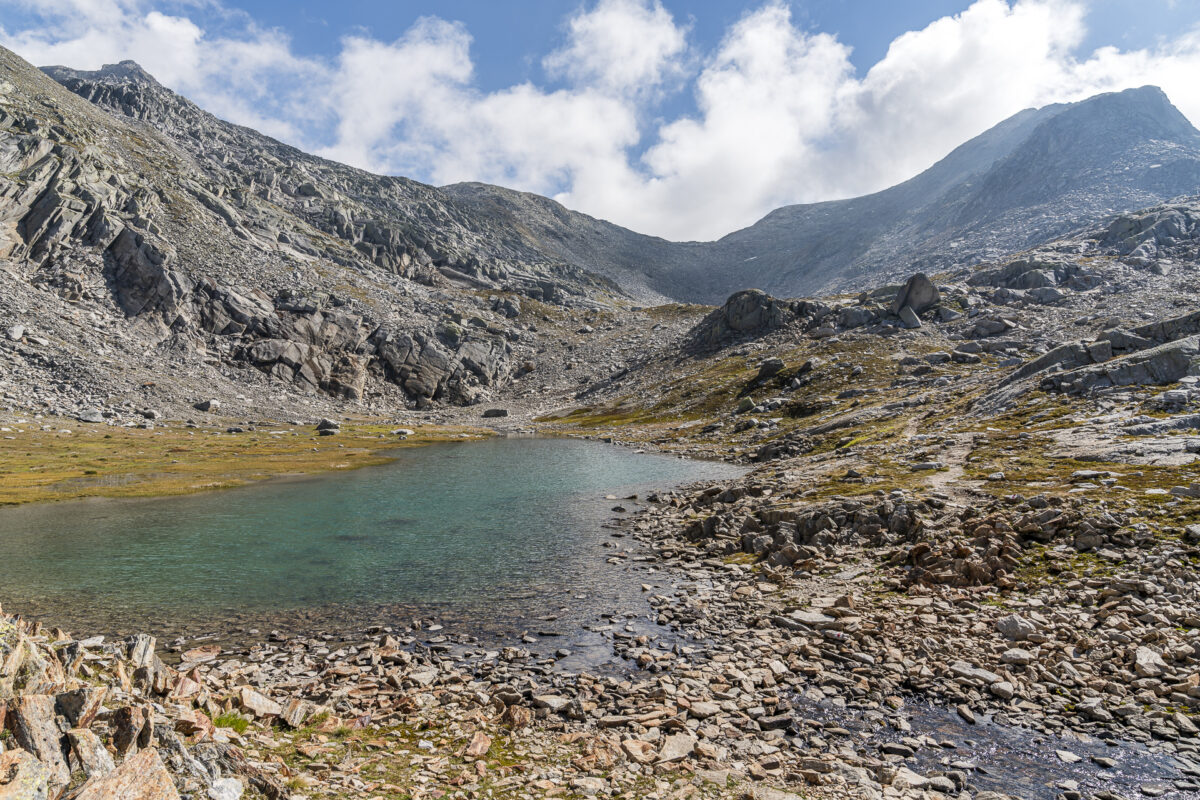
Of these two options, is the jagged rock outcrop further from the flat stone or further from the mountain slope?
the flat stone

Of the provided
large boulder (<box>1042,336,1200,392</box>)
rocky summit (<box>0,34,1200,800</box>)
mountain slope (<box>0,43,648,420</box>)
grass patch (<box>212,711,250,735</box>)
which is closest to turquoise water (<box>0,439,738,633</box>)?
rocky summit (<box>0,34,1200,800</box>)

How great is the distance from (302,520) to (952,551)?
49.9 meters

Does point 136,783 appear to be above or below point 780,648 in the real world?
above

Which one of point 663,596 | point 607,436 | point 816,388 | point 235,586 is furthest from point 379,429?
point 663,596

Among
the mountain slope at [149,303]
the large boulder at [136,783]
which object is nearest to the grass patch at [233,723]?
the large boulder at [136,783]

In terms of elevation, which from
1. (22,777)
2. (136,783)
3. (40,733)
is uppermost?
(22,777)

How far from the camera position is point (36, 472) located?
69.6 metres

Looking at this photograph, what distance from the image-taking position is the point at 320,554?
39.9m

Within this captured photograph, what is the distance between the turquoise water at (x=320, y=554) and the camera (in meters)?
29.3

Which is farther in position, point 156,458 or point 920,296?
point 920,296

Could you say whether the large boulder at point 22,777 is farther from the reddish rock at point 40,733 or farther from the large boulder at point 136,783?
the large boulder at point 136,783

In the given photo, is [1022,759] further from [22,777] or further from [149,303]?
[149,303]

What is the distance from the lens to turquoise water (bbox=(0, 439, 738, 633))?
1152 inches

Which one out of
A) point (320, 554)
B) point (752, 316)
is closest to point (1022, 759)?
point (320, 554)
